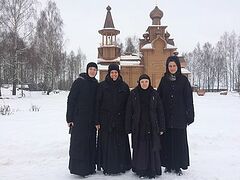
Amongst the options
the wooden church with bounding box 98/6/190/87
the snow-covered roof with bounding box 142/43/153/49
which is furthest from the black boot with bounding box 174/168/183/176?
the snow-covered roof with bounding box 142/43/153/49

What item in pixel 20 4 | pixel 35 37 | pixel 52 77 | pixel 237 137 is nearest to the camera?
pixel 237 137

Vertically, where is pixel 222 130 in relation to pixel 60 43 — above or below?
below

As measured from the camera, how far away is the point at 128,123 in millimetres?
4945

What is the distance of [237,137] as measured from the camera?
7719 mm

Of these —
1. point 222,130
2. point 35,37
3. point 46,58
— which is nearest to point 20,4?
point 35,37

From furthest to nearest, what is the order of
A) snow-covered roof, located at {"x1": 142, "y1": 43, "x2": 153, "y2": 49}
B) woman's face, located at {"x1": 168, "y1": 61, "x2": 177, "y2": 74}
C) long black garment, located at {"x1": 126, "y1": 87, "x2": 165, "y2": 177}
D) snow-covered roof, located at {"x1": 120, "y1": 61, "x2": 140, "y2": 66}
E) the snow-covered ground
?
1. snow-covered roof, located at {"x1": 120, "y1": 61, "x2": 140, "y2": 66}
2. snow-covered roof, located at {"x1": 142, "y1": 43, "x2": 153, "y2": 49}
3. woman's face, located at {"x1": 168, "y1": 61, "x2": 177, "y2": 74}
4. the snow-covered ground
5. long black garment, located at {"x1": 126, "y1": 87, "x2": 165, "y2": 177}

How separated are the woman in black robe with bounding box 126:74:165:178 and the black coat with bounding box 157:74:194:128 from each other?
0.78 ft

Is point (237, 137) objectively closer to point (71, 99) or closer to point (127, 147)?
point (127, 147)

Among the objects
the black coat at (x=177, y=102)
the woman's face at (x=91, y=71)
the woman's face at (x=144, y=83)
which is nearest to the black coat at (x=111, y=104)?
the woman's face at (x=91, y=71)

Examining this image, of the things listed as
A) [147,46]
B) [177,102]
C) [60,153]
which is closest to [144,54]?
[147,46]

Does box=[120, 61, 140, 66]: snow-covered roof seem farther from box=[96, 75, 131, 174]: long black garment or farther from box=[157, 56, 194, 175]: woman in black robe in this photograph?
box=[96, 75, 131, 174]: long black garment

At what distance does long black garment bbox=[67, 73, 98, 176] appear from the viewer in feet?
16.3

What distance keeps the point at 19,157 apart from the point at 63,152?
0.86 m

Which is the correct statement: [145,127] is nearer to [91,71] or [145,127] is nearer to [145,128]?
[145,128]
